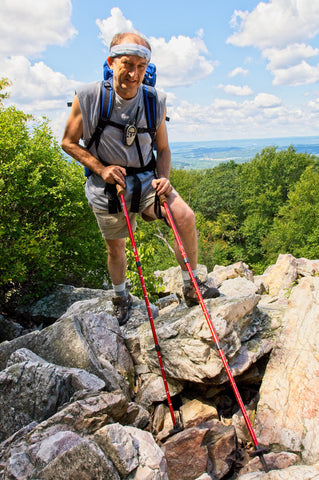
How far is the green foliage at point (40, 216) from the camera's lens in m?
10.9

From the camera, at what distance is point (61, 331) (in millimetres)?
5445

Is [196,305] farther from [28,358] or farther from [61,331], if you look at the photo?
[28,358]

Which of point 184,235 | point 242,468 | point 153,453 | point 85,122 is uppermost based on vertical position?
point 85,122

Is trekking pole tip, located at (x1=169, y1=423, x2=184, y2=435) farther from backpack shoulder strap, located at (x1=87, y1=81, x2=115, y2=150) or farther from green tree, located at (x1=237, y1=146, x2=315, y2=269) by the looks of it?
green tree, located at (x1=237, y1=146, x2=315, y2=269)

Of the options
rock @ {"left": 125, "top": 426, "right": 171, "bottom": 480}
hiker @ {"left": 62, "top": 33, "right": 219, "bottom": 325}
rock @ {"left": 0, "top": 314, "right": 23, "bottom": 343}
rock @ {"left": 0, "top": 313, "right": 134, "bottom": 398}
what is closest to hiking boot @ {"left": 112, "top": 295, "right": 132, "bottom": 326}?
rock @ {"left": 0, "top": 313, "right": 134, "bottom": 398}

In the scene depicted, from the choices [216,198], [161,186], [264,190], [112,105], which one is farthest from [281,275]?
[216,198]

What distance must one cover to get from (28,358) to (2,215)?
708 centimetres

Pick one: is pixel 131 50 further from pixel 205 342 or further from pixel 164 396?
pixel 164 396

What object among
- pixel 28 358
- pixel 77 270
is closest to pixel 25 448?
pixel 28 358

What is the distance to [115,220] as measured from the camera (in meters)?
5.56

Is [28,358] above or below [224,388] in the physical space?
above

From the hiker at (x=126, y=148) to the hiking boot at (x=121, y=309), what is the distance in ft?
4.82

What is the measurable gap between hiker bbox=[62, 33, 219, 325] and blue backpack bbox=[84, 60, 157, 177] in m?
0.01

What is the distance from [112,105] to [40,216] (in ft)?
27.8
